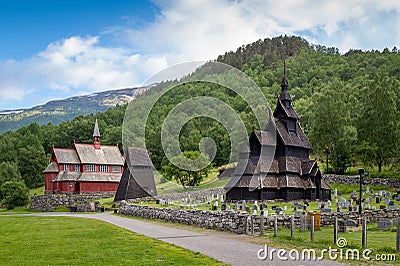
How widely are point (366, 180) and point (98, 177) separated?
142ft

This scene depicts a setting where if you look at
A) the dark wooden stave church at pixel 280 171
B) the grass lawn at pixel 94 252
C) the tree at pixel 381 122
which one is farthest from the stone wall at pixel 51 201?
the grass lawn at pixel 94 252

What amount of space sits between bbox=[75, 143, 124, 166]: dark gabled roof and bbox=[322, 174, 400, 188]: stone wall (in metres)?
38.1

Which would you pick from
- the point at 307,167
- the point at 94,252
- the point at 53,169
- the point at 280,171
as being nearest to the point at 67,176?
the point at 53,169

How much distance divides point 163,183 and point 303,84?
87.0 meters

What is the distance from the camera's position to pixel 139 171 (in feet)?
174

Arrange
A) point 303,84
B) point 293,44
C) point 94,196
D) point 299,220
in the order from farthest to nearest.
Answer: point 293,44, point 303,84, point 94,196, point 299,220

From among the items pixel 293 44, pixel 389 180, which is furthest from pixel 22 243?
pixel 293 44

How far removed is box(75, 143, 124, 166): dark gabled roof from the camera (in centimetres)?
7281

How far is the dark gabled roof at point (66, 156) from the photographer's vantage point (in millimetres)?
71544

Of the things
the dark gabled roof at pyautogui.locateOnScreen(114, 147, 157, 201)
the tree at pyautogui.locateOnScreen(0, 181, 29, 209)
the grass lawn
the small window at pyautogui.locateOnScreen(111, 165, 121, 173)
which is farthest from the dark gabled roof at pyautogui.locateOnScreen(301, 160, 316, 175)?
the tree at pyautogui.locateOnScreen(0, 181, 29, 209)

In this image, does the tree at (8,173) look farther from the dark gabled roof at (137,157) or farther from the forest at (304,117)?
the dark gabled roof at (137,157)

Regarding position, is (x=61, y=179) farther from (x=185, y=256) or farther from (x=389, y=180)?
(x=185, y=256)

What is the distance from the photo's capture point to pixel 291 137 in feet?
147

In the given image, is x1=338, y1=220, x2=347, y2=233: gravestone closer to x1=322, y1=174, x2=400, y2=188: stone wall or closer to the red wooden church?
x1=322, y1=174, x2=400, y2=188: stone wall
